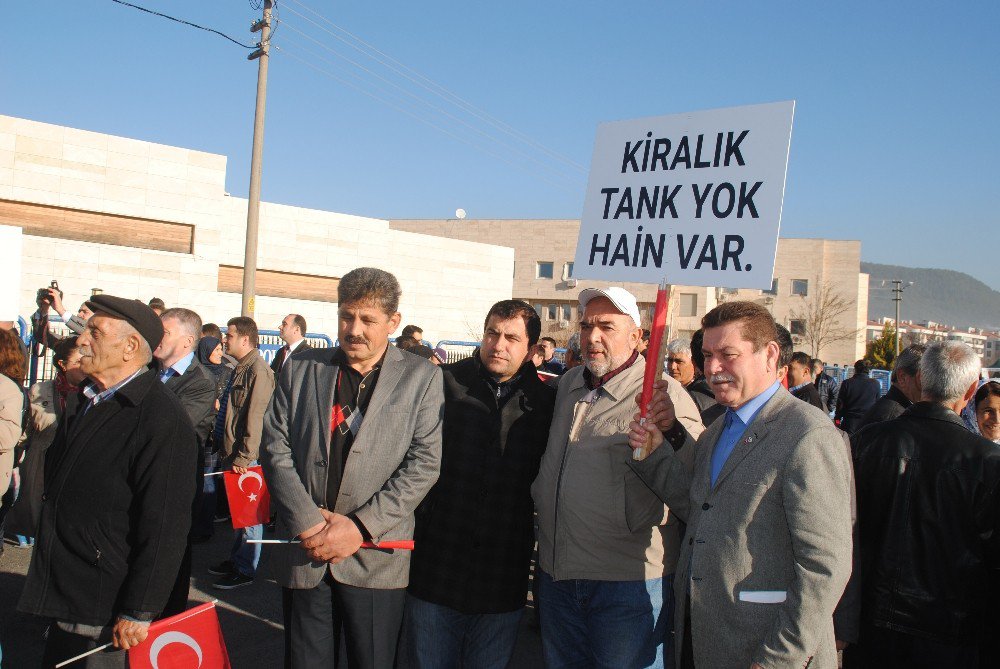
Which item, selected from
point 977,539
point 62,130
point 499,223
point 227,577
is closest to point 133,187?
point 62,130

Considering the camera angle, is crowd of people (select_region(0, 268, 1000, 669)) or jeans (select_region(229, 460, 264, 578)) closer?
crowd of people (select_region(0, 268, 1000, 669))

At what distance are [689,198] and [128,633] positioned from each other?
9.05 ft

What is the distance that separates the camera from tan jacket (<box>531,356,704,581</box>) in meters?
3.02

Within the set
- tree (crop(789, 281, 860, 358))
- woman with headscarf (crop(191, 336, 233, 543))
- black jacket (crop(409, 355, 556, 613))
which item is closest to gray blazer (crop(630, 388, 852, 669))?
black jacket (crop(409, 355, 556, 613))

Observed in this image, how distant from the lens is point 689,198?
3.22 meters

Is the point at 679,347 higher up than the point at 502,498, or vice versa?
the point at 679,347

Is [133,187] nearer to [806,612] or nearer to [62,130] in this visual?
[62,130]

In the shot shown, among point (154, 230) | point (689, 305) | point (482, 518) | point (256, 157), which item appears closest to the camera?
point (482, 518)

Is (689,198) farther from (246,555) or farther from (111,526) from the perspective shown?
(246,555)

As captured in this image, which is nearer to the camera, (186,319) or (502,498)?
(502,498)

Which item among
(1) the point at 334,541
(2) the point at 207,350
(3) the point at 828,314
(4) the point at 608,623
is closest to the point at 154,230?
(2) the point at 207,350

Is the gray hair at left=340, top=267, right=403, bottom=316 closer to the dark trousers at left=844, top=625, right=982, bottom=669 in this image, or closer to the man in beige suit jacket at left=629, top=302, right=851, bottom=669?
the man in beige suit jacket at left=629, top=302, right=851, bottom=669

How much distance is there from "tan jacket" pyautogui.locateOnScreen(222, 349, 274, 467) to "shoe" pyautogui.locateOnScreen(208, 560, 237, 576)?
808 millimetres

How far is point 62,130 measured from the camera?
22.6 m
